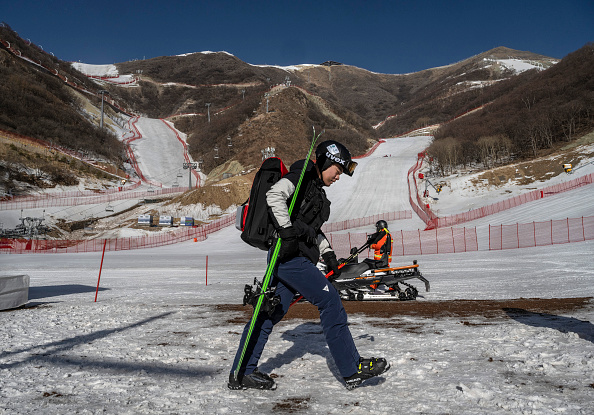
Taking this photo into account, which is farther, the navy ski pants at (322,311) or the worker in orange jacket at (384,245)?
the worker in orange jacket at (384,245)

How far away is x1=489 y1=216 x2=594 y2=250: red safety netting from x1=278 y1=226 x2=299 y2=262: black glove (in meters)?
24.6

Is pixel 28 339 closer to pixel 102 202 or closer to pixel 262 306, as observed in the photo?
pixel 262 306

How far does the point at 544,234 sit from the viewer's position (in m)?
25.8

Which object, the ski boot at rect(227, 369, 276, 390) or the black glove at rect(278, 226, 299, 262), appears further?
the ski boot at rect(227, 369, 276, 390)

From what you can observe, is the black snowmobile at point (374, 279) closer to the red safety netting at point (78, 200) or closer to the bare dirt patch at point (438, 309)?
the bare dirt patch at point (438, 309)

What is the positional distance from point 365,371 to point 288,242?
122 cm

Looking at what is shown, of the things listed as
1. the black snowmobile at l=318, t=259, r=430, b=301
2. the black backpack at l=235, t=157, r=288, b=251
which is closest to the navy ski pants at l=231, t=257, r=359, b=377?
the black backpack at l=235, t=157, r=288, b=251

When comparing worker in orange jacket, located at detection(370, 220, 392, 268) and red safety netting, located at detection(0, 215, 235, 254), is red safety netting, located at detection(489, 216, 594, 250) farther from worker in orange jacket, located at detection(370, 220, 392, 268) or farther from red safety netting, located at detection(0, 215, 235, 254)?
red safety netting, located at detection(0, 215, 235, 254)

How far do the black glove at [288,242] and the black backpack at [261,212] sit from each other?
16 cm

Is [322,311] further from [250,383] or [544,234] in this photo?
[544,234]

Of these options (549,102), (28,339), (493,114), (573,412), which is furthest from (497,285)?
(493,114)

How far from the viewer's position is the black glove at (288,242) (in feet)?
11.0

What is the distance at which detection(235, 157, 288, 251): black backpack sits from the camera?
3529mm

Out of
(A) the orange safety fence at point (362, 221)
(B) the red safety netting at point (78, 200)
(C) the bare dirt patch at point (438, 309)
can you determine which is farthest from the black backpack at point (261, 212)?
(B) the red safety netting at point (78, 200)
